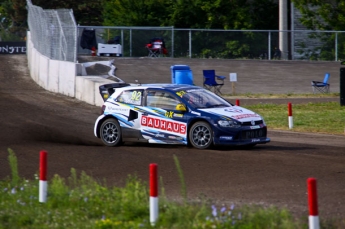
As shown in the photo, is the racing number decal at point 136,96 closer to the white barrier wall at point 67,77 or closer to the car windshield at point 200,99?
the car windshield at point 200,99

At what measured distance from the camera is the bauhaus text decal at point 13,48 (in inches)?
2195

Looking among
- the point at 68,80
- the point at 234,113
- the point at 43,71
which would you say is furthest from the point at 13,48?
the point at 234,113

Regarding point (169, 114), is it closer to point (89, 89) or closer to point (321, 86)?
point (89, 89)

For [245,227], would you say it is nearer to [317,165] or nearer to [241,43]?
[317,165]

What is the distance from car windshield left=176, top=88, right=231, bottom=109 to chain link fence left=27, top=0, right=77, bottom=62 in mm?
13226

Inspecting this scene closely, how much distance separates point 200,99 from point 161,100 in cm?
88

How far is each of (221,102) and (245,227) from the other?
8449 mm

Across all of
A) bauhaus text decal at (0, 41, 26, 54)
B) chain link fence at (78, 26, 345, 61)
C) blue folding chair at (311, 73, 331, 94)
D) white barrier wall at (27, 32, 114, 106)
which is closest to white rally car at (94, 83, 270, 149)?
white barrier wall at (27, 32, 114, 106)

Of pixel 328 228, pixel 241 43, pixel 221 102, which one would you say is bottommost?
pixel 328 228

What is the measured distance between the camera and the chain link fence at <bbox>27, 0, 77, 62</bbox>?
2845 centimetres

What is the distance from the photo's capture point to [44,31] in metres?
33.4

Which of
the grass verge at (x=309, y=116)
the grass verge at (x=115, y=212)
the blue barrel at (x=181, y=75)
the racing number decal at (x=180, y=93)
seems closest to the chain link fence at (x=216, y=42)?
the blue barrel at (x=181, y=75)

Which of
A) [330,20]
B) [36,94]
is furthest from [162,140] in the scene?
[330,20]

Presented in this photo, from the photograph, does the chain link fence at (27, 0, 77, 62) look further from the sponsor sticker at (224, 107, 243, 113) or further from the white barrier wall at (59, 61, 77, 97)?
the sponsor sticker at (224, 107, 243, 113)
